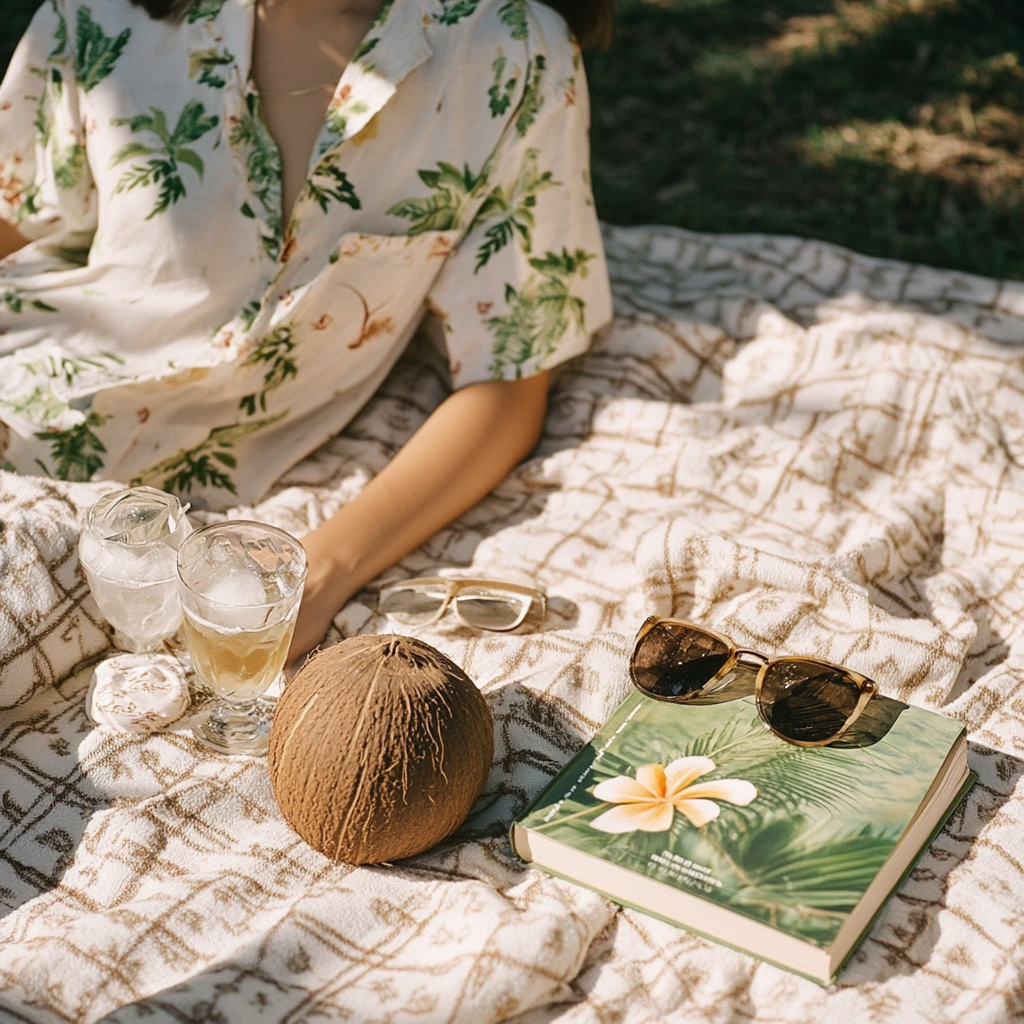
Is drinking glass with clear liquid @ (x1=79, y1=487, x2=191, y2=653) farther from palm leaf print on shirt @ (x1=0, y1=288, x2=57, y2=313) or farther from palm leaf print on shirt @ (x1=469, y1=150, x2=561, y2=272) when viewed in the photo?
palm leaf print on shirt @ (x1=469, y1=150, x2=561, y2=272)

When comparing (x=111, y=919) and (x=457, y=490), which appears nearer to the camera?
(x=111, y=919)

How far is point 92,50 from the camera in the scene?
152 cm

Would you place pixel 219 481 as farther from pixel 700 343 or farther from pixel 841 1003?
pixel 841 1003

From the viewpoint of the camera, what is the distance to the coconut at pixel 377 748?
957mm

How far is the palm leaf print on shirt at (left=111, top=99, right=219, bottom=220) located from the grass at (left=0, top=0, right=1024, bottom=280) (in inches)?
43.3

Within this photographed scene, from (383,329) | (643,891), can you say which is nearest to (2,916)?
(643,891)

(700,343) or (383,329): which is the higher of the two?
(383,329)

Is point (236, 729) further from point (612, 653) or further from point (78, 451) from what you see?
point (78, 451)

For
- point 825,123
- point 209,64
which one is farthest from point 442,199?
point 825,123

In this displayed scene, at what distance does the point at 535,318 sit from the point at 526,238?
103 millimetres

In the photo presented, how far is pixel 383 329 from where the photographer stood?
1.61 m

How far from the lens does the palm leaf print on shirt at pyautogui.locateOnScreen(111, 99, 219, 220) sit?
148cm

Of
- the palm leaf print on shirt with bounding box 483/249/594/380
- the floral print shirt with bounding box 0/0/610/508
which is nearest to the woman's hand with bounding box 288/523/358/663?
the floral print shirt with bounding box 0/0/610/508

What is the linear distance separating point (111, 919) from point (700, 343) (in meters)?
1.21
